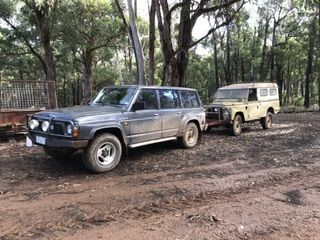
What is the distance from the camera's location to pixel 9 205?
536cm

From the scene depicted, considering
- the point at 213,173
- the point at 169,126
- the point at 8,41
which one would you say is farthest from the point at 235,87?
the point at 8,41

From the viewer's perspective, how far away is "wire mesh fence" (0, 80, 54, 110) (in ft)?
37.2

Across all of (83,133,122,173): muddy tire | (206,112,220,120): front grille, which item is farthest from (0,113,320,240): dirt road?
(206,112,220,120): front grille

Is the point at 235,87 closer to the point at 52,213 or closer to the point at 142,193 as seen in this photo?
the point at 142,193

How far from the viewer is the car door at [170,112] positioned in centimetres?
895

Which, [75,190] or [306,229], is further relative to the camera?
[75,190]

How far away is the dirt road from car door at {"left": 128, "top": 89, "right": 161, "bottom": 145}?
60 centimetres

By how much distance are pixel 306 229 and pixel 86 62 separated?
28327 millimetres

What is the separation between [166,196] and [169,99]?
3.95 metres

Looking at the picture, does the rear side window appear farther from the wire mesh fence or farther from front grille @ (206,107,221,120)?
the wire mesh fence

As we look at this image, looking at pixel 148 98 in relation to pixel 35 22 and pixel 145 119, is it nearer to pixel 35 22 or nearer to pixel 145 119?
pixel 145 119

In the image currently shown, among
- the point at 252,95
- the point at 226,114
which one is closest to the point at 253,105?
the point at 252,95

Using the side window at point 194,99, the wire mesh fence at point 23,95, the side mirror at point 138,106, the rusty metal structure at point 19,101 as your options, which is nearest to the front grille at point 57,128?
the side mirror at point 138,106

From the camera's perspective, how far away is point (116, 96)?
27.7ft
